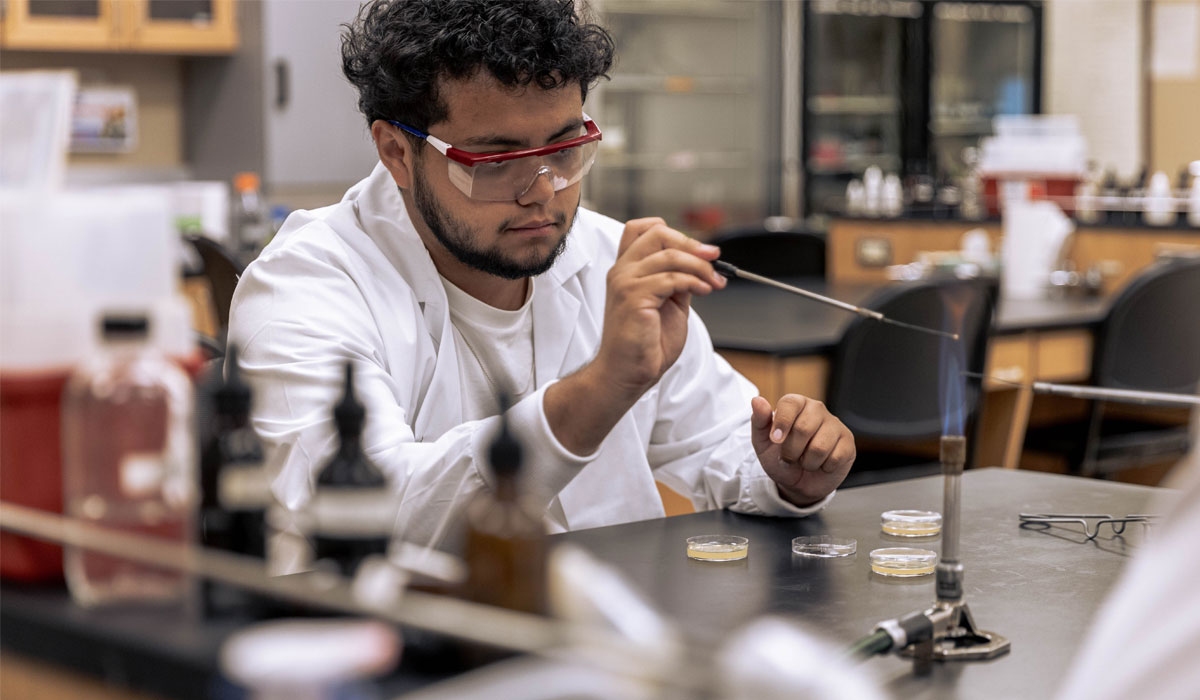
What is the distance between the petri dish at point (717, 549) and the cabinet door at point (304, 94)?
11.9 feet

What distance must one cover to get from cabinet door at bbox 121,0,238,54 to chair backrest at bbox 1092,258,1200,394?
308 cm

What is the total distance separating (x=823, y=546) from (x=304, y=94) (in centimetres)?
383

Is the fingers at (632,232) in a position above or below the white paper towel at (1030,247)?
above

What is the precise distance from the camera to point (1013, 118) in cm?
693

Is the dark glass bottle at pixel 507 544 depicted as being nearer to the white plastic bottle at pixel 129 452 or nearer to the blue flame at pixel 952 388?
the white plastic bottle at pixel 129 452

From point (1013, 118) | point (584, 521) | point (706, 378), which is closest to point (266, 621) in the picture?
point (584, 521)

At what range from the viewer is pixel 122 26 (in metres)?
4.63

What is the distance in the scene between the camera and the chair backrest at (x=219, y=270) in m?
2.78

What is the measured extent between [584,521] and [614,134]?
4.10m

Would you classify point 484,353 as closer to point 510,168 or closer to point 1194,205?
point 510,168

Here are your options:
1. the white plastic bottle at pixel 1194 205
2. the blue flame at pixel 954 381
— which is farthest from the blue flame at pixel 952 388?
the white plastic bottle at pixel 1194 205

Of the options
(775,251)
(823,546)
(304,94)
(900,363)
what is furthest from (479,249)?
(304,94)

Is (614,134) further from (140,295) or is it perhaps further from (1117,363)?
(140,295)

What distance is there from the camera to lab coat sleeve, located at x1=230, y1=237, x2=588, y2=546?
1.46 m
